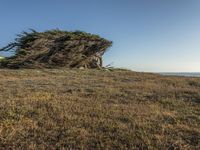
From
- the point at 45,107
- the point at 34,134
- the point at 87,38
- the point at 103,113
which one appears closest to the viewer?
the point at 34,134

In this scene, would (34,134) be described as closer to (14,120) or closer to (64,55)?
(14,120)

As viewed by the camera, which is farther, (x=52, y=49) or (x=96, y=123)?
(x=52, y=49)

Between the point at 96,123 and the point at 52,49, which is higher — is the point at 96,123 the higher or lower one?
the lower one

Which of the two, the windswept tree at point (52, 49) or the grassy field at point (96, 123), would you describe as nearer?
the grassy field at point (96, 123)

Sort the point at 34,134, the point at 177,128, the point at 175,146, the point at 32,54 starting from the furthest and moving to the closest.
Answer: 1. the point at 32,54
2. the point at 177,128
3. the point at 34,134
4. the point at 175,146

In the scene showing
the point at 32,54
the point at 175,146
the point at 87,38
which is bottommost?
the point at 175,146

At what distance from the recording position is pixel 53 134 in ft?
26.0

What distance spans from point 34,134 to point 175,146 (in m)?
3.81

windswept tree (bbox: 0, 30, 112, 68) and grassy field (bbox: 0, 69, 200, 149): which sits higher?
windswept tree (bbox: 0, 30, 112, 68)

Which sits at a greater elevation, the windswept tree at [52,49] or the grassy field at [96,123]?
the windswept tree at [52,49]

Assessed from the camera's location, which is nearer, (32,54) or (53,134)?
(53,134)

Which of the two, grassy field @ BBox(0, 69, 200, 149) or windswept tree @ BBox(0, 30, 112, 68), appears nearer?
grassy field @ BBox(0, 69, 200, 149)

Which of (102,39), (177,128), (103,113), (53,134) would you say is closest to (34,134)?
(53,134)

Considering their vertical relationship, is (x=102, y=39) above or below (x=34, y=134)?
above
